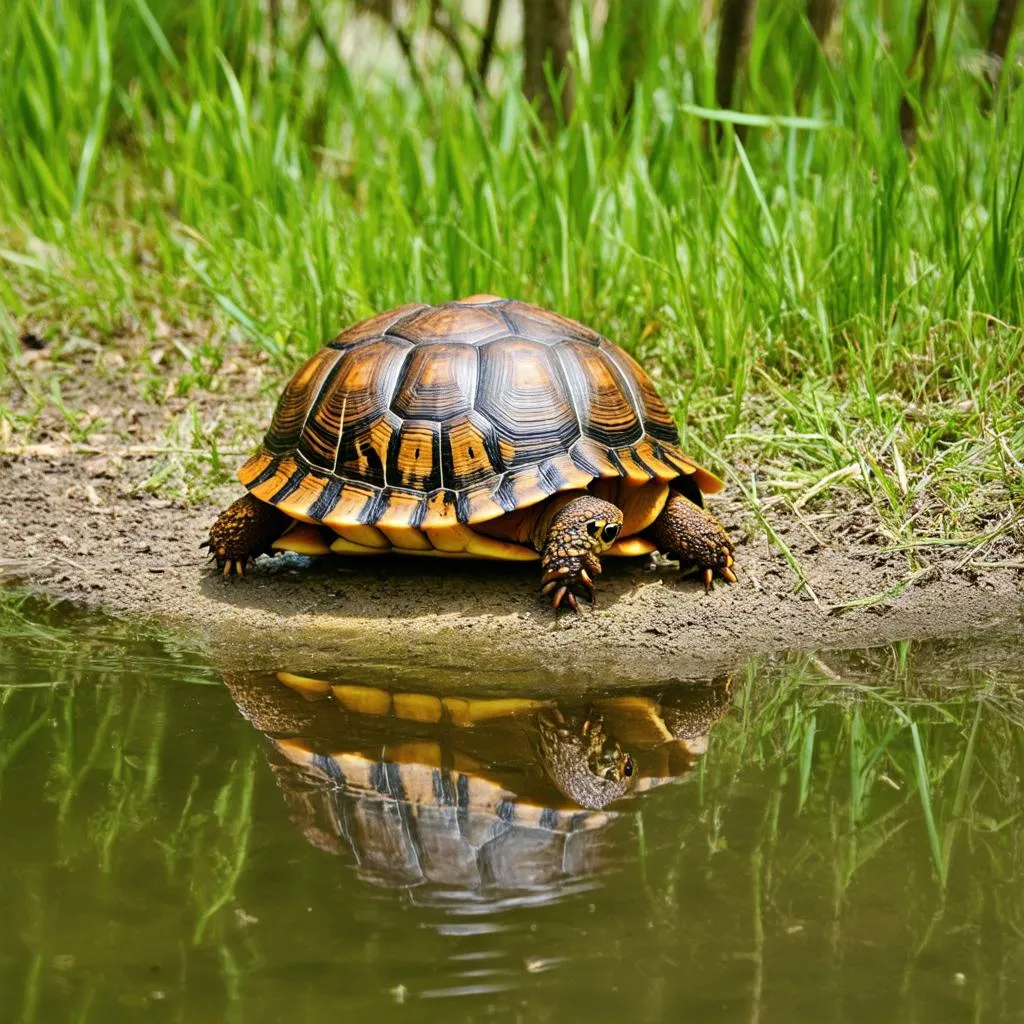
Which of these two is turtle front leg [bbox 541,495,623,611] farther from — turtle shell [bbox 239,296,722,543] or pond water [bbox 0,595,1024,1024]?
pond water [bbox 0,595,1024,1024]

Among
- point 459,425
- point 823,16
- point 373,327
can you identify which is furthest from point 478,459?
point 823,16

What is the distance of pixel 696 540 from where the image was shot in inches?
143

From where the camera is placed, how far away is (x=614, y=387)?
380cm

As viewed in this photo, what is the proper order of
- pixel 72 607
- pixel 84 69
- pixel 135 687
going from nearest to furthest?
1. pixel 135 687
2. pixel 72 607
3. pixel 84 69

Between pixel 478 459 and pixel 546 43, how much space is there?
3.20m

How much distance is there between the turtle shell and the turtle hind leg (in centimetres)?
8

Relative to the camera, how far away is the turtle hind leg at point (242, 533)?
3.82m

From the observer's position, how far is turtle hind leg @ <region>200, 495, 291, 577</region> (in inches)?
151

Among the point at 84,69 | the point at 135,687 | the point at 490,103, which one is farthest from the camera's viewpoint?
the point at 84,69

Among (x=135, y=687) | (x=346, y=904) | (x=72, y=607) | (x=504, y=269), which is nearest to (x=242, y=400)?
(x=504, y=269)

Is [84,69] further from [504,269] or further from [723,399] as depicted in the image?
[723,399]

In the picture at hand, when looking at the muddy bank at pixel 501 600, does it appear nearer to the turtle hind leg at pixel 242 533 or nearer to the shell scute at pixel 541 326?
the turtle hind leg at pixel 242 533

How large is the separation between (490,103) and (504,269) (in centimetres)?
129

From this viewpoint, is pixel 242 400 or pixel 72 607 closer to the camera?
pixel 72 607
